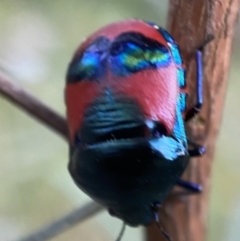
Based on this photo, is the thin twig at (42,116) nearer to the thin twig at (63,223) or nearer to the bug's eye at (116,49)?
the thin twig at (63,223)

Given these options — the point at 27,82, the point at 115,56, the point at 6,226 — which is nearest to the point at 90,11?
the point at 27,82

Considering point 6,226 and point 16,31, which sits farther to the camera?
point 16,31

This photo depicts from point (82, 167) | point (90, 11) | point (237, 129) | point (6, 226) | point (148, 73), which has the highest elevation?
point (148, 73)

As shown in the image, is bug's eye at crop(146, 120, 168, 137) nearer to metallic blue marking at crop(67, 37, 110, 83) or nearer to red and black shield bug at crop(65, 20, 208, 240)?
red and black shield bug at crop(65, 20, 208, 240)

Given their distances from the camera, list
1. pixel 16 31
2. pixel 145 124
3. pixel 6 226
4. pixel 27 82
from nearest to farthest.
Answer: pixel 145 124 → pixel 6 226 → pixel 27 82 → pixel 16 31

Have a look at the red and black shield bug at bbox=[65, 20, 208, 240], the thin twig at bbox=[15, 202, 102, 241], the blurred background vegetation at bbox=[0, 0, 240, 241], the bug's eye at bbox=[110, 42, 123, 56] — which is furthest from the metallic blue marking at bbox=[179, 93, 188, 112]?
the blurred background vegetation at bbox=[0, 0, 240, 241]

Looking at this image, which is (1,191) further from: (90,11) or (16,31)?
(90,11)
